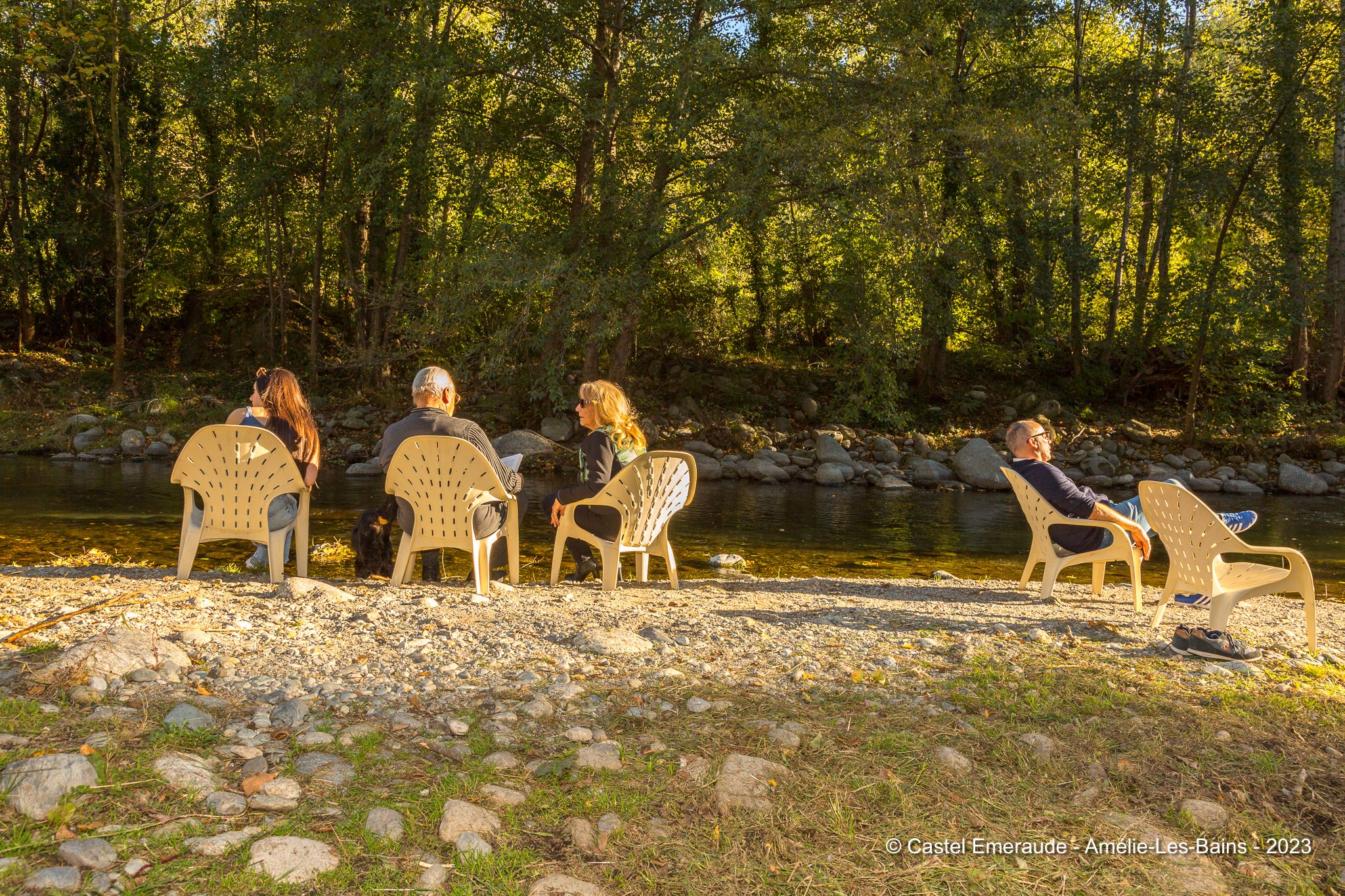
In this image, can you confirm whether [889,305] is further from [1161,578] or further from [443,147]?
[1161,578]

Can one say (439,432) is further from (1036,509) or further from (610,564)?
(1036,509)

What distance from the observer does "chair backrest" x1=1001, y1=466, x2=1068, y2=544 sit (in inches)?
243

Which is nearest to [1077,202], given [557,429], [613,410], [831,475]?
[831,475]

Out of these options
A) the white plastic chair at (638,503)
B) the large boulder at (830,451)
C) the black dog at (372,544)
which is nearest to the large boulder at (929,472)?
the large boulder at (830,451)

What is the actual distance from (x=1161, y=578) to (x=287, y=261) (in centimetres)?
2144

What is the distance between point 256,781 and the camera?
8.73ft

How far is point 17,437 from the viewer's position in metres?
17.4

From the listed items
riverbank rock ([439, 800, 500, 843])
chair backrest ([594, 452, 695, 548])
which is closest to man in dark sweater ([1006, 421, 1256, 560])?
chair backrest ([594, 452, 695, 548])

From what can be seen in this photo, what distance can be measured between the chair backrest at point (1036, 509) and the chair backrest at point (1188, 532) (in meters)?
0.81

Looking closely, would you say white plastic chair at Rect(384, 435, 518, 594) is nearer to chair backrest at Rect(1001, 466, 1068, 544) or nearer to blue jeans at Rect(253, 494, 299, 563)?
blue jeans at Rect(253, 494, 299, 563)

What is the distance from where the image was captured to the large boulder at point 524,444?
16.4m

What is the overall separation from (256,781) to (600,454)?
369cm

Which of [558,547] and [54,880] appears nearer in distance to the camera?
[54,880]

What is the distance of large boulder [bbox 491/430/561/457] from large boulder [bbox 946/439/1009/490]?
7.21 m
